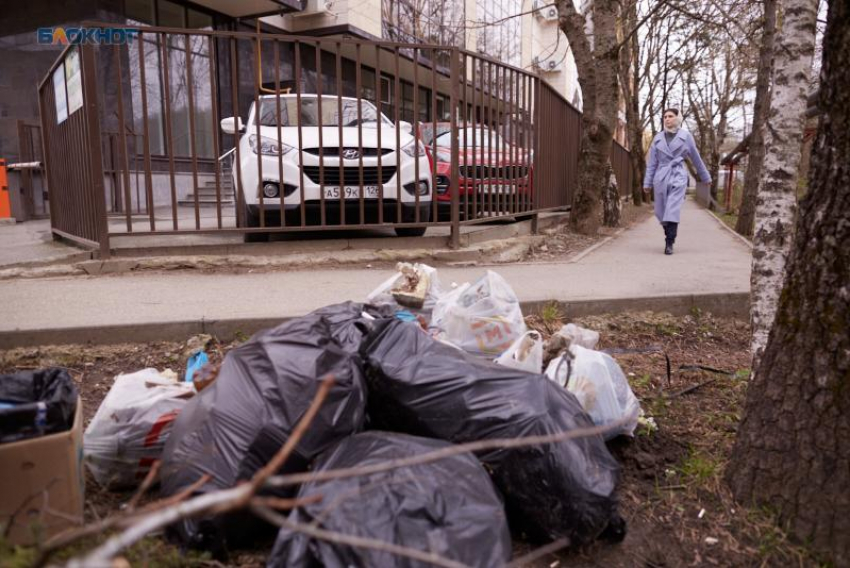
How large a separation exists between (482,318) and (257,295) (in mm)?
2186

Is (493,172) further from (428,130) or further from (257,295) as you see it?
(257,295)

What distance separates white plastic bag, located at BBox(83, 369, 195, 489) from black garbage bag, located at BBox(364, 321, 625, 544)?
0.85 metres

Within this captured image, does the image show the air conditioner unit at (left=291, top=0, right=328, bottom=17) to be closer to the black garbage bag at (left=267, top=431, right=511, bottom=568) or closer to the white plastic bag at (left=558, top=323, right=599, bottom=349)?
the white plastic bag at (left=558, top=323, right=599, bottom=349)

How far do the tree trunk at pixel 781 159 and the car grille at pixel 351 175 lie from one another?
3939 millimetres

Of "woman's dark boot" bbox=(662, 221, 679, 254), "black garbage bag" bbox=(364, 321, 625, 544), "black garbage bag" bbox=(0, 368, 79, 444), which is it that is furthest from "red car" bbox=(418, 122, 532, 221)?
"black garbage bag" bbox=(0, 368, 79, 444)

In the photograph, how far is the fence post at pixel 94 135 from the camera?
5.76m

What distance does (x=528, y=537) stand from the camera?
233 centimetres

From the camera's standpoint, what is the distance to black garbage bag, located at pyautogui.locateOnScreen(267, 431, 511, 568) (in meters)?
1.75

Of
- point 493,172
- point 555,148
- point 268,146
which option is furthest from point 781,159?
point 555,148

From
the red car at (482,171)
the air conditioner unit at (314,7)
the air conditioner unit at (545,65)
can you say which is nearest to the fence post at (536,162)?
the red car at (482,171)

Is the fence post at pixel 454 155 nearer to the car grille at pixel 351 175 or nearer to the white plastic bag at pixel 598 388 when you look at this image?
the car grille at pixel 351 175

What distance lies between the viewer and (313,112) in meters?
7.37

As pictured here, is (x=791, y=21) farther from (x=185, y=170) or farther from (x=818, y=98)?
(x=185, y=170)

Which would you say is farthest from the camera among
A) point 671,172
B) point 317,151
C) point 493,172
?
point 671,172
